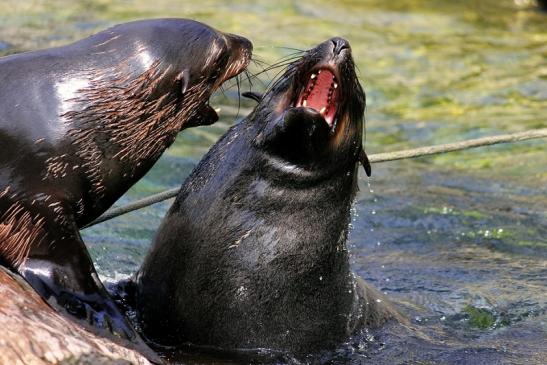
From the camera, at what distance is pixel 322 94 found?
5.44 meters

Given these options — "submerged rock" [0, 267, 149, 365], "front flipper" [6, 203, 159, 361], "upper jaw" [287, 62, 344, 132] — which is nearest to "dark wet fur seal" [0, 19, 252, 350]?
"front flipper" [6, 203, 159, 361]

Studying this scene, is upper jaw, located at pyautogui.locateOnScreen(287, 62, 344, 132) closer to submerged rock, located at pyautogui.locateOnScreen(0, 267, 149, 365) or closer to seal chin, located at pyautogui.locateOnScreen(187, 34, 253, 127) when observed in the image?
seal chin, located at pyautogui.locateOnScreen(187, 34, 253, 127)

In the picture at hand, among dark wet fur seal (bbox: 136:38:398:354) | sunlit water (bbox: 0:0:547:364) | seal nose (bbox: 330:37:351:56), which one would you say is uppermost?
seal nose (bbox: 330:37:351:56)

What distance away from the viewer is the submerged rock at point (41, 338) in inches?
154

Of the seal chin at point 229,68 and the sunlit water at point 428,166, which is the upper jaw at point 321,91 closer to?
the seal chin at point 229,68

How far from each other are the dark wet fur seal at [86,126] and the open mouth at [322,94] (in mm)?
571

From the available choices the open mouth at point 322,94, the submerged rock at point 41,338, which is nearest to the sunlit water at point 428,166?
the submerged rock at point 41,338

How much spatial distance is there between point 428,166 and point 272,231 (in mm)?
5156

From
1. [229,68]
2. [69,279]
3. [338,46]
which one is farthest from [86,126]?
[338,46]

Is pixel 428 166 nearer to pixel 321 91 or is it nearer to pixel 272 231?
pixel 321 91

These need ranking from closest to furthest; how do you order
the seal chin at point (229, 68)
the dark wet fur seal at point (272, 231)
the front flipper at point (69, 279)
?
the front flipper at point (69, 279), the dark wet fur seal at point (272, 231), the seal chin at point (229, 68)

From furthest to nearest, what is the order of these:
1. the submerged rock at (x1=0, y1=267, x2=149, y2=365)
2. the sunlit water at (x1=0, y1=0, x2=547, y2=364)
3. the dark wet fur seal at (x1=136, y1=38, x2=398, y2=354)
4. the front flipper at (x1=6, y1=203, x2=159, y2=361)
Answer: the sunlit water at (x1=0, y1=0, x2=547, y2=364) < the dark wet fur seal at (x1=136, y1=38, x2=398, y2=354) < the front flipper at (x1=6, y1=203, x2=159, y2=361) < the submerged rock at (x1=0, y1=267, x2=149, y2=365)

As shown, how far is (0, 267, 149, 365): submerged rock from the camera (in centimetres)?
392

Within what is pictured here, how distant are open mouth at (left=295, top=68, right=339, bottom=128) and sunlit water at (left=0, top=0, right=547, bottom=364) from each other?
1.21 metres
